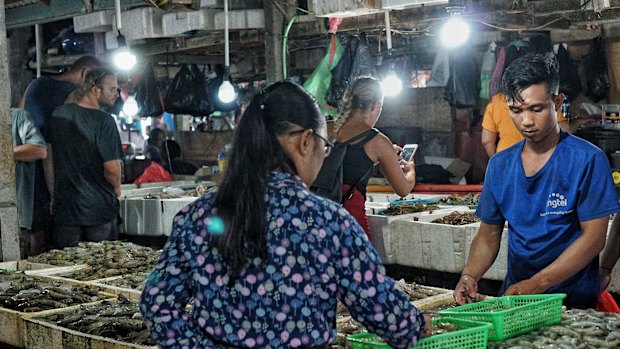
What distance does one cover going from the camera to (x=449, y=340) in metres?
3.34

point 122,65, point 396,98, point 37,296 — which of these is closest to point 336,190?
point 37,296

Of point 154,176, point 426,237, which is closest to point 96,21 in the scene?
point 154,176

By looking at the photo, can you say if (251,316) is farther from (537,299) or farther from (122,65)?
(122,65)

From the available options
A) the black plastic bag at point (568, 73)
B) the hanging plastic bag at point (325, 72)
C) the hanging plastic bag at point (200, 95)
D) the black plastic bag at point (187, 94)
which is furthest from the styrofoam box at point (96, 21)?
the black plastic bag at point (568, 73)

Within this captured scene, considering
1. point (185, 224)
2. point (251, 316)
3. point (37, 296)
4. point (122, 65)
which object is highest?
point (122, 65)

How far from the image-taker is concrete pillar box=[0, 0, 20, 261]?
717 cm

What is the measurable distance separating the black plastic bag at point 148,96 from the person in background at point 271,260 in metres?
11.8

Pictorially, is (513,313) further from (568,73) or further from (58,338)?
(568,73)

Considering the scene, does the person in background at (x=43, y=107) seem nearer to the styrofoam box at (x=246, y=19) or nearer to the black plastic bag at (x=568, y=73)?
the styrofoam box at (x=246, y=19)

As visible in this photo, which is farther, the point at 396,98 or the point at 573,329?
the point at 396,98

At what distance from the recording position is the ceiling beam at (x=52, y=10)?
11.4 meters

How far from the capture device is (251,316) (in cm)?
276

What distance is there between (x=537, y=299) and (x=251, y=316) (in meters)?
1.65

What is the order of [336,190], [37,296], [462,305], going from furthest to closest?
[336,190], [37,296], [462,305]
